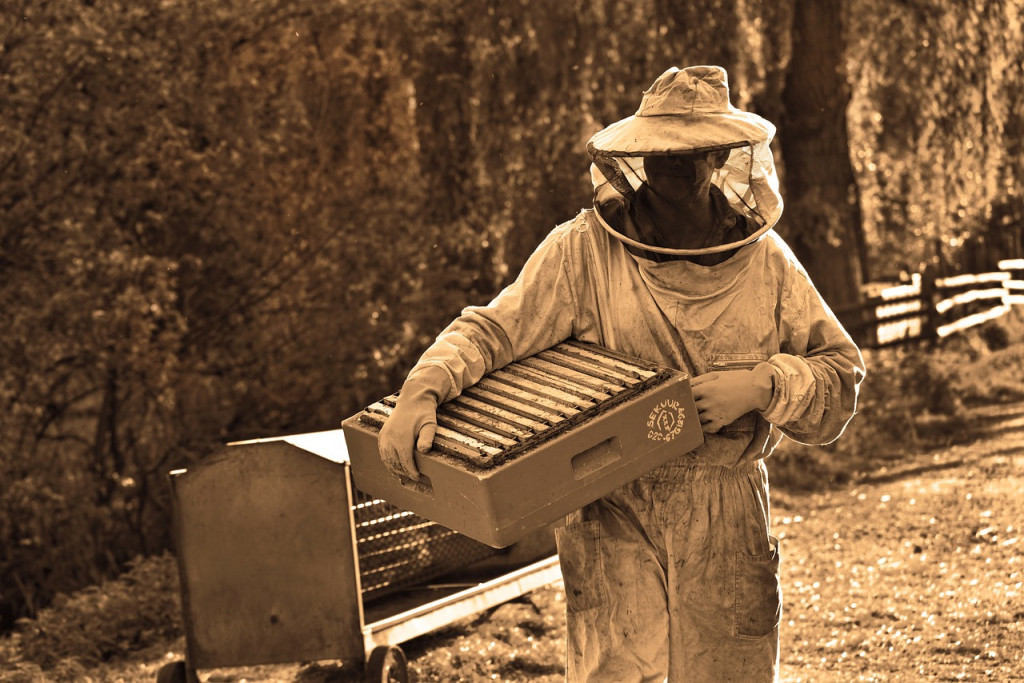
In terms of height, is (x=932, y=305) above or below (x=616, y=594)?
below

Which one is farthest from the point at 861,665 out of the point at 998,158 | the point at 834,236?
the point at 998,158

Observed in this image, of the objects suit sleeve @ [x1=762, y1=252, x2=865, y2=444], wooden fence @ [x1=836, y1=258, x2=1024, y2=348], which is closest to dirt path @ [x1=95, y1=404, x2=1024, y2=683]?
suit sleeve @ [x1=762, y1=252, x2=865, y2=444]

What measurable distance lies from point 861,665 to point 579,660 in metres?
2.56

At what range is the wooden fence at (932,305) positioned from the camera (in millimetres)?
11148

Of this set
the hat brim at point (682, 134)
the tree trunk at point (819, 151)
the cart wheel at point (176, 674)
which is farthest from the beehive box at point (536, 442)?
the tree trunk at point (819, 151)

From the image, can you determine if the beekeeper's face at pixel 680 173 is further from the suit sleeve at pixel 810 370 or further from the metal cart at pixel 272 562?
the metal cart at pixel 272 562

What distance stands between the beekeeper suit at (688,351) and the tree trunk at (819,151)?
7.50 m

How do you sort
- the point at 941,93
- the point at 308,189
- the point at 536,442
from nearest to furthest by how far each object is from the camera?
the point at 536,442, the point at 308,189, the point at 941,93

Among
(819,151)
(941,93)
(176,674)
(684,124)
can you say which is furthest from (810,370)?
(941,93)

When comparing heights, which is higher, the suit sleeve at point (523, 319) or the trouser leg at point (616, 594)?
the suit sleeve at point (523, 319)

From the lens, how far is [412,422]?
278cm

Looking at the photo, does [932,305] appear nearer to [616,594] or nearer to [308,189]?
[308,189]

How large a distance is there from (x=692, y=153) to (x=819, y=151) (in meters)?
8.04

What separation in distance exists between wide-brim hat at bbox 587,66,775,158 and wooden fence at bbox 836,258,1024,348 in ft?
26.1
